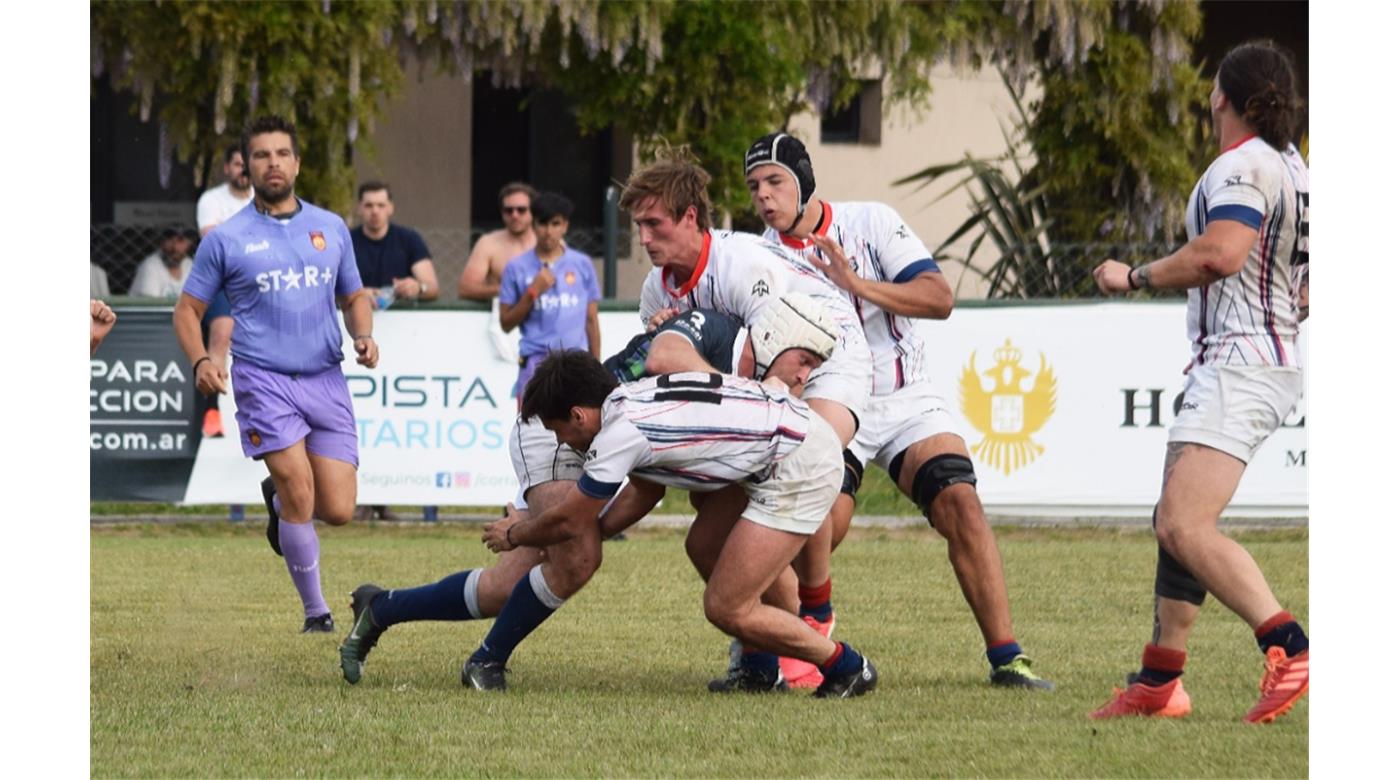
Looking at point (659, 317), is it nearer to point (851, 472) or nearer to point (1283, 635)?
point (851, 472)

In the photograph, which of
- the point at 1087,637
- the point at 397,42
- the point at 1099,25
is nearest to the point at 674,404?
the point at 1087,637

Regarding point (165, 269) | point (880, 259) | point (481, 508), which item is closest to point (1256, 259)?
point (880, 259)

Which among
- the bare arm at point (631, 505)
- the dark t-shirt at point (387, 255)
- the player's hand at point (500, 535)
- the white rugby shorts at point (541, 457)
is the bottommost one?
the player's hand at point (500, 535)

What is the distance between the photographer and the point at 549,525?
659 cm

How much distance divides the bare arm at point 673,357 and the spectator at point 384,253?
6840 millimetres

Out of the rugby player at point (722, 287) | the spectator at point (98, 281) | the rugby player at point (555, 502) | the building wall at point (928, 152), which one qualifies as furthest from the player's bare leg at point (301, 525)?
the building wall at point (928, 152)

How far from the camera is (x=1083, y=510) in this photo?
13633 mm

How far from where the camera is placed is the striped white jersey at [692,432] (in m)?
6.41

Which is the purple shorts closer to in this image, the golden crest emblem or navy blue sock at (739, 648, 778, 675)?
navy blue sock at (739, 648, 778, 675)

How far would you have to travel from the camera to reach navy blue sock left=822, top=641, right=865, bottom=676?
678 centimetres

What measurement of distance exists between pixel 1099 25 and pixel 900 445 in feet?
38.7

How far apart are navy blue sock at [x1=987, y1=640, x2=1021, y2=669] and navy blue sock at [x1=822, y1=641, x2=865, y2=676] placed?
0.60 meters

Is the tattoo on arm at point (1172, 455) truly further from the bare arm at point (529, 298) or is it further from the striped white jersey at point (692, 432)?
the bare arm at point (529, 298)

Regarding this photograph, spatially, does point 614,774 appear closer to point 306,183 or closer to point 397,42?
point 306,183
